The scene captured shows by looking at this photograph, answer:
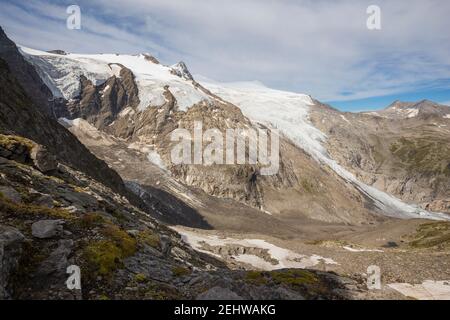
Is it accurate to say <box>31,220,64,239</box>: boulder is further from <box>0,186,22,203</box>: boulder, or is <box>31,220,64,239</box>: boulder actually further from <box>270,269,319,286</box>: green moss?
<box>270,269,319,286</box>: green moss

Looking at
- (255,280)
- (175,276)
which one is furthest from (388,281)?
(175,276)

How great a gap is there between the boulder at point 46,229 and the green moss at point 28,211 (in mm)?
1225

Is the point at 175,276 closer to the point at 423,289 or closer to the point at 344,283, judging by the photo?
the point at 344,283

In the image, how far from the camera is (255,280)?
15.2 metres

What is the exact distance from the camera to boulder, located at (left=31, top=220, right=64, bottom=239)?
15688 millimetres

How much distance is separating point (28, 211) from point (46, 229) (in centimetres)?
209

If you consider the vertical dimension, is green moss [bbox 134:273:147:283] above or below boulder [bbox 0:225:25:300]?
below

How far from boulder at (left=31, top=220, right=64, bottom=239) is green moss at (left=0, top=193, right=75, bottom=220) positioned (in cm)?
123

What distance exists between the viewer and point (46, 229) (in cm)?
1609

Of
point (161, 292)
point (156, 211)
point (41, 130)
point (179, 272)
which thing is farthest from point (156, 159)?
point (161, 292)

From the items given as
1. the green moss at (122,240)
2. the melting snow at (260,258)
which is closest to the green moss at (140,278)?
the green moss at (122,240)

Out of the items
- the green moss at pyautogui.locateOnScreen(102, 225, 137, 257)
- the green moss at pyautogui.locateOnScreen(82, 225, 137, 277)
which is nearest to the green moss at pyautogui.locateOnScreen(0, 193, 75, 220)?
the green moss at pyautogui.locateOnScreen(102, 225, 137, 257)
